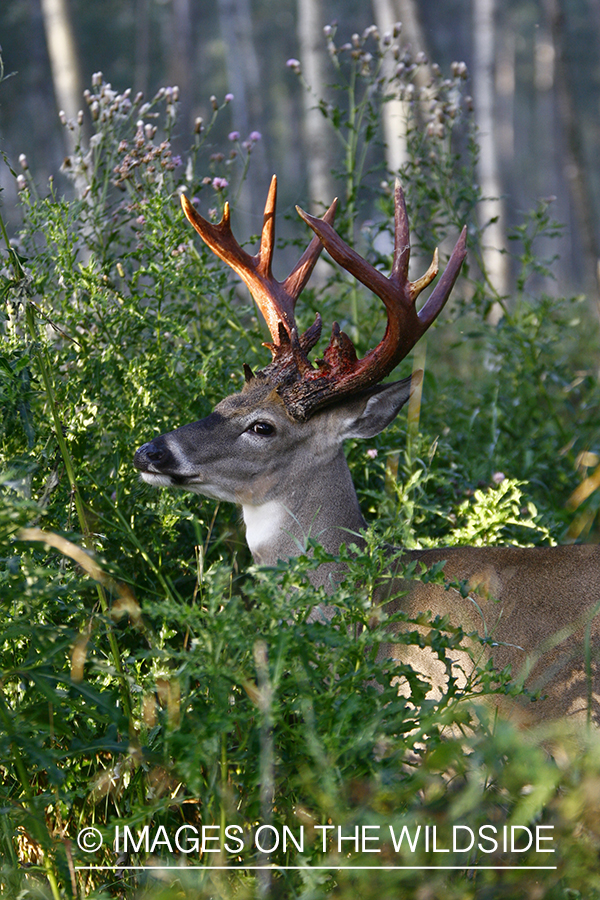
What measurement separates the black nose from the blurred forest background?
46.1 inches

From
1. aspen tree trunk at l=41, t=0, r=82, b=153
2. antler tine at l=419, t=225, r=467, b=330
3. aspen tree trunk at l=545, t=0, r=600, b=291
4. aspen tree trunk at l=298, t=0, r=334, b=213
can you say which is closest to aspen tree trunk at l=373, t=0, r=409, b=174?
aspen tree trunk at l=298, t=0, r=334, b=213

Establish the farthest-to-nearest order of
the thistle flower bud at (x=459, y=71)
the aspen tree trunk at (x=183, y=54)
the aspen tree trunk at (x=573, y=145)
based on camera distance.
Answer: the aspen tree trunk at (x=183, y=54), the aspen tree trunk at (x=573, y=145), the thistle flower bud at (x=459, y=71)

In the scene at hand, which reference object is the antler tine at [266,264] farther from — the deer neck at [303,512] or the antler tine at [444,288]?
the deer neck at [303,512]

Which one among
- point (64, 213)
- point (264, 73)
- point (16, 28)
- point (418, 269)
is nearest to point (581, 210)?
point (418, 269)

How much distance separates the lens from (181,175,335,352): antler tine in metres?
3.87

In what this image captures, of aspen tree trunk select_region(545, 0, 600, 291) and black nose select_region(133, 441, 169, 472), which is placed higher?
aspen tree trunk select_region(545, 0, 600, 291)

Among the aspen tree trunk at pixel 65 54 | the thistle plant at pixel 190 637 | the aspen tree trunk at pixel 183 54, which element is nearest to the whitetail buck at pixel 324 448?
the thistle plant at pixel 190 637

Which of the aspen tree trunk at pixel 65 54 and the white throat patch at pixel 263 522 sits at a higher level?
the aspen tree trunk at pixel 65 54

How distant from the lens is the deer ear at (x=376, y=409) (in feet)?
11.7

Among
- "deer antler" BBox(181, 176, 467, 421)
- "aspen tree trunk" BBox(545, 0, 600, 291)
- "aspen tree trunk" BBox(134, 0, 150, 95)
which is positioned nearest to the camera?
"deer antler" BBox(181, 176, 467, 421)

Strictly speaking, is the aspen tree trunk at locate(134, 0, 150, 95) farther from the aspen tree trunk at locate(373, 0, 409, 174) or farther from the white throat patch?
the white throat patch

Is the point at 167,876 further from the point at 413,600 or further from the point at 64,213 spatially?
the point at 64,213

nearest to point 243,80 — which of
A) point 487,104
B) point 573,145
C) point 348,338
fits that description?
point 487,104

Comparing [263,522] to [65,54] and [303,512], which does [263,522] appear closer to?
[303,512]
